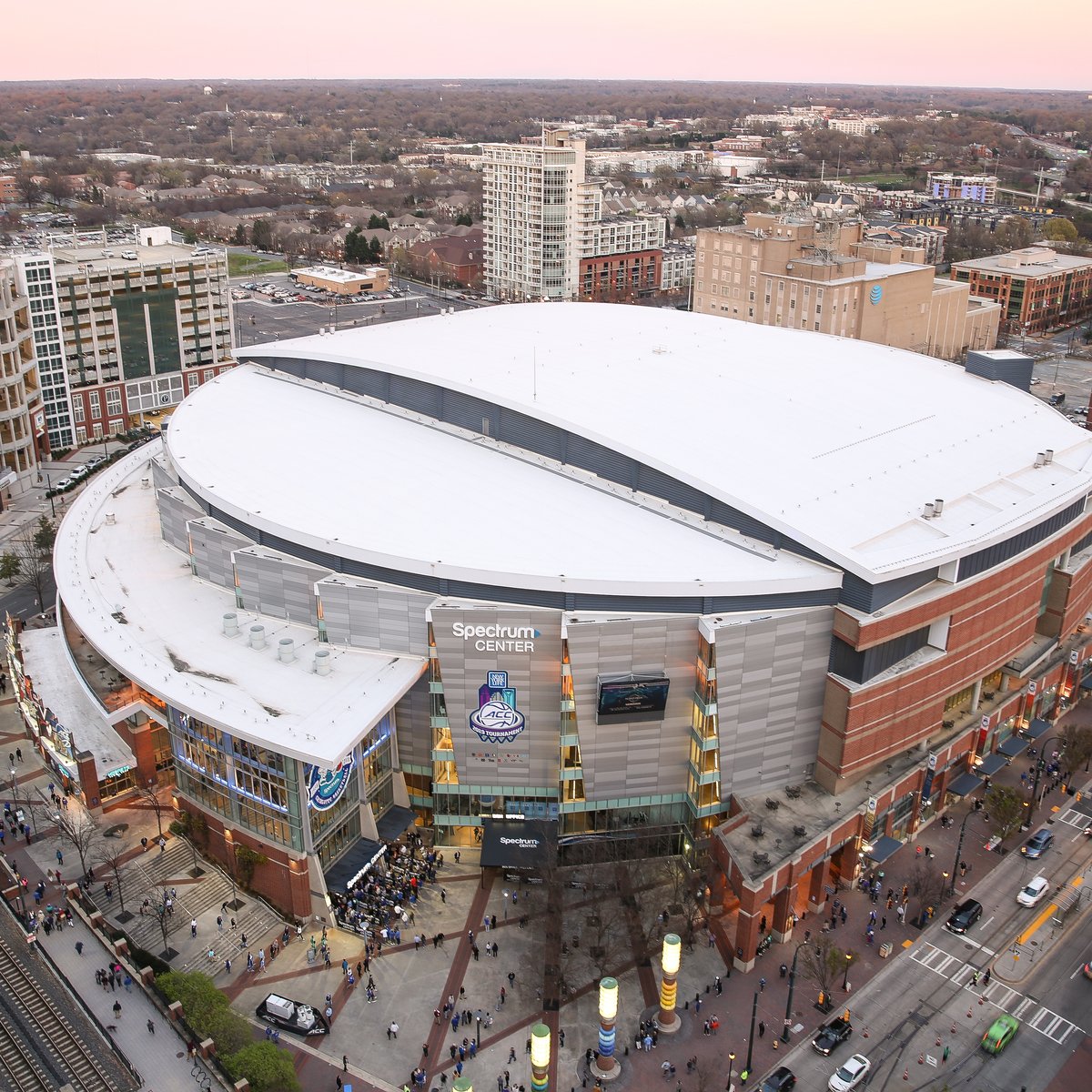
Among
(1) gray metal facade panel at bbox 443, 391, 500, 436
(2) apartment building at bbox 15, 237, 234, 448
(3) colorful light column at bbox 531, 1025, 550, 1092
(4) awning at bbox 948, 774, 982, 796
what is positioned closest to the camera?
(3) colorful light column at bbox 531, 1025, 550, 1092

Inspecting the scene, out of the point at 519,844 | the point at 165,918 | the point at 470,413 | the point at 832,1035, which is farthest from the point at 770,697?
the point at 165,918

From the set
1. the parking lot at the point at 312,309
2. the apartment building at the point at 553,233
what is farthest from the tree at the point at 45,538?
the apartment building at the point at 553,233

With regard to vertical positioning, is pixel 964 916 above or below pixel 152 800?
below

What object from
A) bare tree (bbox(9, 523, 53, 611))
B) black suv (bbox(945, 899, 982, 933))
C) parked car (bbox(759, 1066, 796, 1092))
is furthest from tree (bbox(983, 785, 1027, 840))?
bare tree (bbox(9, 523, 53, 611))

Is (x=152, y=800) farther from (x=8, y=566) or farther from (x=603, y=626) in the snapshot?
(x=8, y=566)

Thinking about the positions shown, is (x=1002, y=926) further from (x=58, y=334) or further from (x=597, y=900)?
(x=58, y=334)

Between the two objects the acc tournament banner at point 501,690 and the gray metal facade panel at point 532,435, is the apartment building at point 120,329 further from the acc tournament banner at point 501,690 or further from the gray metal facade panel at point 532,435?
the acc tournament banner at point 501,690

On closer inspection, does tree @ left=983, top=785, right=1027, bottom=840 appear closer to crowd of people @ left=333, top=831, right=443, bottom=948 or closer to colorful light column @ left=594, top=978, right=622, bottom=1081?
colorful light column @ left=594, top=978, right=622, bottom=1081
